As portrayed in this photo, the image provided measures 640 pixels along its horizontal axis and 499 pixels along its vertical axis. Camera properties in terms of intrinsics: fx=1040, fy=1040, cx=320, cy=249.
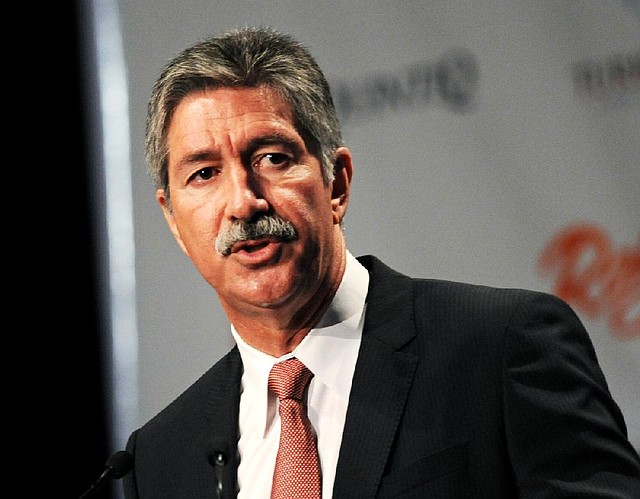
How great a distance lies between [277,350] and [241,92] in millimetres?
561

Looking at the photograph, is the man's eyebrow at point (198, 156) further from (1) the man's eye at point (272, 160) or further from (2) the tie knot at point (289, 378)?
(2) the tie knot at point (289, 378)

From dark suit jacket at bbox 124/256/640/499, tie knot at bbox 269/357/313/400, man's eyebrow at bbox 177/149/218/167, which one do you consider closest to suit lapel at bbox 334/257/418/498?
dark suit jacket at bbox 124/256/640/499

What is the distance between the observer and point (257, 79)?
2189 mm

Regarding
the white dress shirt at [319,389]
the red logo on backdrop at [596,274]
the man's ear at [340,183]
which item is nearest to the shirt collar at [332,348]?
the white dress shirt at [319,389]

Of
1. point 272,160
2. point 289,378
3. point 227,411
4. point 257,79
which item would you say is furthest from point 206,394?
point 257,79

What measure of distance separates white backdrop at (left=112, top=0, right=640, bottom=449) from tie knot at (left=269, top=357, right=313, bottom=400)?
3.93 ft

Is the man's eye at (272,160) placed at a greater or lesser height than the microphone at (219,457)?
greater

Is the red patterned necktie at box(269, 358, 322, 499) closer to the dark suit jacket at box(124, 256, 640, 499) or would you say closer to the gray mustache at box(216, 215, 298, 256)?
the dark suit jacket at box(124, 256, 640, 499)

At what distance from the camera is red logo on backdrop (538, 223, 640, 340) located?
301 cm

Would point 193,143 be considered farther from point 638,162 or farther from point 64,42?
point 64,42

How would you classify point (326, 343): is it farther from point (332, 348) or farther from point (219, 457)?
point (219, 457)

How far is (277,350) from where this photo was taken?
2268 millimetres

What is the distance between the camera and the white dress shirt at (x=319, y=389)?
2.15 meters

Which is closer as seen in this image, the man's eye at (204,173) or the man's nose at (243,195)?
the man's nose at (243,195)
